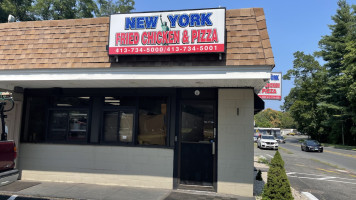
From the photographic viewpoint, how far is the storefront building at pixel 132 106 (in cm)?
661

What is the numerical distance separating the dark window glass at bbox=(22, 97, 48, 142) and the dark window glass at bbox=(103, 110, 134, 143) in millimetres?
2548

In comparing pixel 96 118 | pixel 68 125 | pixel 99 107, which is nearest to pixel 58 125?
pixel 68 125

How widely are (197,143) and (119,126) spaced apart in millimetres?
2778

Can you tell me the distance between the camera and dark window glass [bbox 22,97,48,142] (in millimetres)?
8883

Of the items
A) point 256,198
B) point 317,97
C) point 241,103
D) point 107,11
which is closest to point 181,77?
point 241,103

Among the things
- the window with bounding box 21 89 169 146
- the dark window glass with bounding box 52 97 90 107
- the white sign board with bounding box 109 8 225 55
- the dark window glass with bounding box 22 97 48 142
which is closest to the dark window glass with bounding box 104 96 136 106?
the window with bounding box 21 89 169 146

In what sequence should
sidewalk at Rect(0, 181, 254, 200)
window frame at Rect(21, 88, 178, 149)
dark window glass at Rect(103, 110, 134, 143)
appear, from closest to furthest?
1. sidewalk at Rect(0, 181, 254, 200)
2. window frame at Rect(21, 88, 178, 149)
3. dark window glass at Rect(103, 110, 134, 143)

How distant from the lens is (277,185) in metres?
5.34

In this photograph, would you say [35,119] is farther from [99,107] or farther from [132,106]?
[132,106]

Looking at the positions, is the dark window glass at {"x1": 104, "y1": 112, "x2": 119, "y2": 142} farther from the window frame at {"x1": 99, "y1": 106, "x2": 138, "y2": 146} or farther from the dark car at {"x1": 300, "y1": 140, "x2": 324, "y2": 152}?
the dark car at {"x1": 300, "y1": 140, "x2": 324, "y2": 152}

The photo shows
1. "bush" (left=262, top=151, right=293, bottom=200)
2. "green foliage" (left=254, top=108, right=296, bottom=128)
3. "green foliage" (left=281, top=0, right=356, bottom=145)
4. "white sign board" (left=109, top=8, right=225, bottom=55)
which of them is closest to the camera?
"bush" (left=262, top=151, right=293, bottom=200)

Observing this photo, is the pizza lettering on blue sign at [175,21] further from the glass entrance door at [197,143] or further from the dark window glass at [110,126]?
the dark window glass at [110,126]

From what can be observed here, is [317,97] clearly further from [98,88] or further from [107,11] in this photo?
[98,88]

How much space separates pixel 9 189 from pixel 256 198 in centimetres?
Answer: 756
